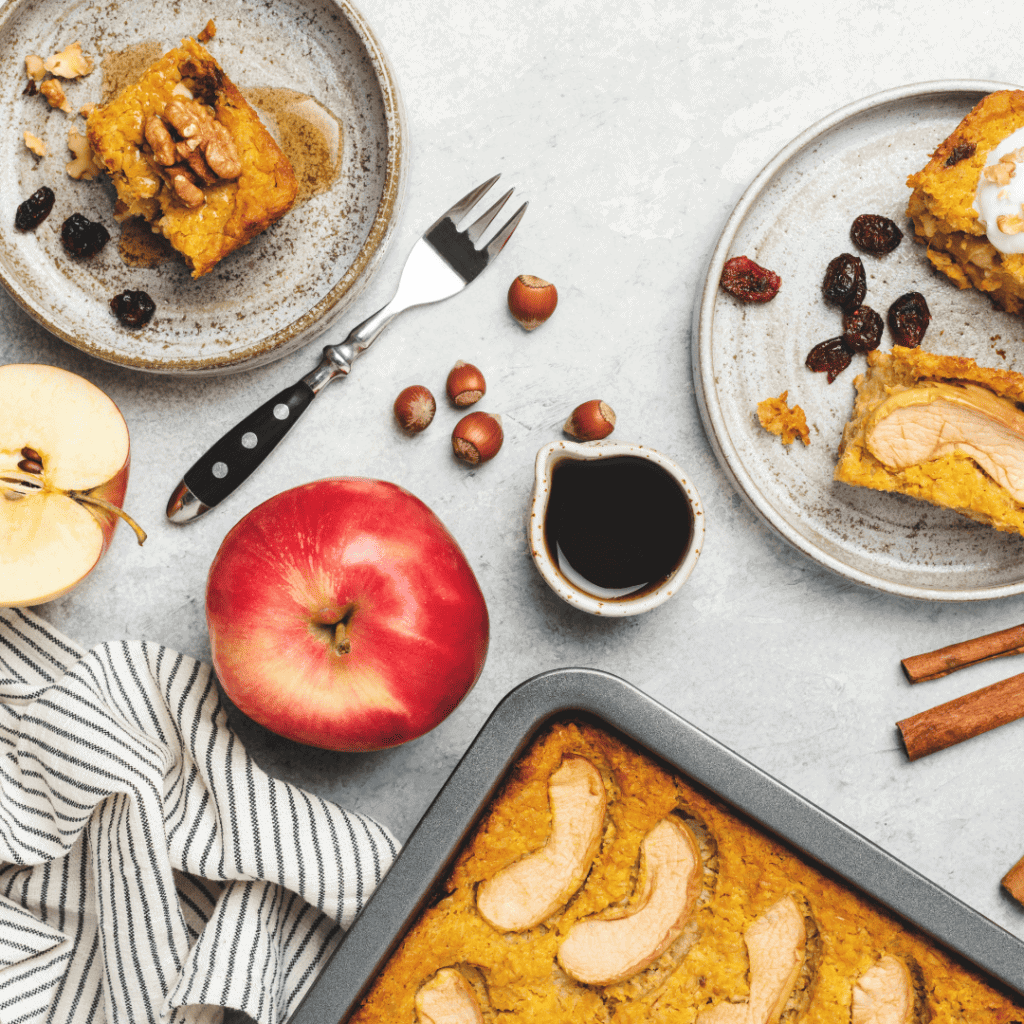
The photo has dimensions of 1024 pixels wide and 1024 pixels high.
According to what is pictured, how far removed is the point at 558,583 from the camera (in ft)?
4.17

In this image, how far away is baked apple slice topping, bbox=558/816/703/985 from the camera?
108 cm

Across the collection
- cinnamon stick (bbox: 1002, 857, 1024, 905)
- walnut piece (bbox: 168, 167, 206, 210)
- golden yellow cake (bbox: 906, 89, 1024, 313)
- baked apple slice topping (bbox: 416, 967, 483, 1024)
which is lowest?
baked apple slice topping (bbox: 416, 967, 483, 1024)

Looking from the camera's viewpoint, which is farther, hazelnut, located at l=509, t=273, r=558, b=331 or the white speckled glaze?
hazelnut, located at l=509, t=273, r=558, b=331

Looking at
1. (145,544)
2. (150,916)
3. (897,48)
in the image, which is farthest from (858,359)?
(150,916)

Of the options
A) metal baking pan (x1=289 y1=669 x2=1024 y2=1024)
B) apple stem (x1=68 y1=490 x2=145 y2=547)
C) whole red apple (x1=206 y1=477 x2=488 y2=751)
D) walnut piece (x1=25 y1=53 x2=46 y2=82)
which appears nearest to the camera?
metal baking pan (x1=289 y1=669 x2=1024 y2=1024)

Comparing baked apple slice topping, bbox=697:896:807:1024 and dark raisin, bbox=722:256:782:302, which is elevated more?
dark raisin, bbox=722:256:782:302

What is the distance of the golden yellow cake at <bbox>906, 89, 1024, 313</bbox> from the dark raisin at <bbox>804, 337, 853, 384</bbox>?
0.25 metres

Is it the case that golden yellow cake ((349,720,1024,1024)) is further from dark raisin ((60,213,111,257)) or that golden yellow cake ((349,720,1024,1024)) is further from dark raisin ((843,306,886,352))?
dark raisin ((60,213,111,257))

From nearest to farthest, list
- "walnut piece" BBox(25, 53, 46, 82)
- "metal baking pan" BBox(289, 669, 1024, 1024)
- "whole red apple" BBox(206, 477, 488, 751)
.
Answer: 1. "metal baking pan" BBox(289, 669, 1024, 1024)
2. "whole red apple" BBox(206, 477, 488, 751)
3. "walnut piece" BBox(25, 53, 46, 82)

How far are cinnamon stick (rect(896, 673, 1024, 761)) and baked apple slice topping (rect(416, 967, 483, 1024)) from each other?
0.87 meters

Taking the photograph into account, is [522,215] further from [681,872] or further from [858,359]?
[681,872]

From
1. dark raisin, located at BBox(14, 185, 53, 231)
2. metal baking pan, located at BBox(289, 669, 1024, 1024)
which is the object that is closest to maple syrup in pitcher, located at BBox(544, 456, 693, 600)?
metal baking pan, located at BBox(289, 669, 1024, 1024)

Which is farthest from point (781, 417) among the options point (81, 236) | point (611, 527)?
point (81, 236)

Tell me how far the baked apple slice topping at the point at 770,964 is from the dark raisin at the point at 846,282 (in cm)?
96
